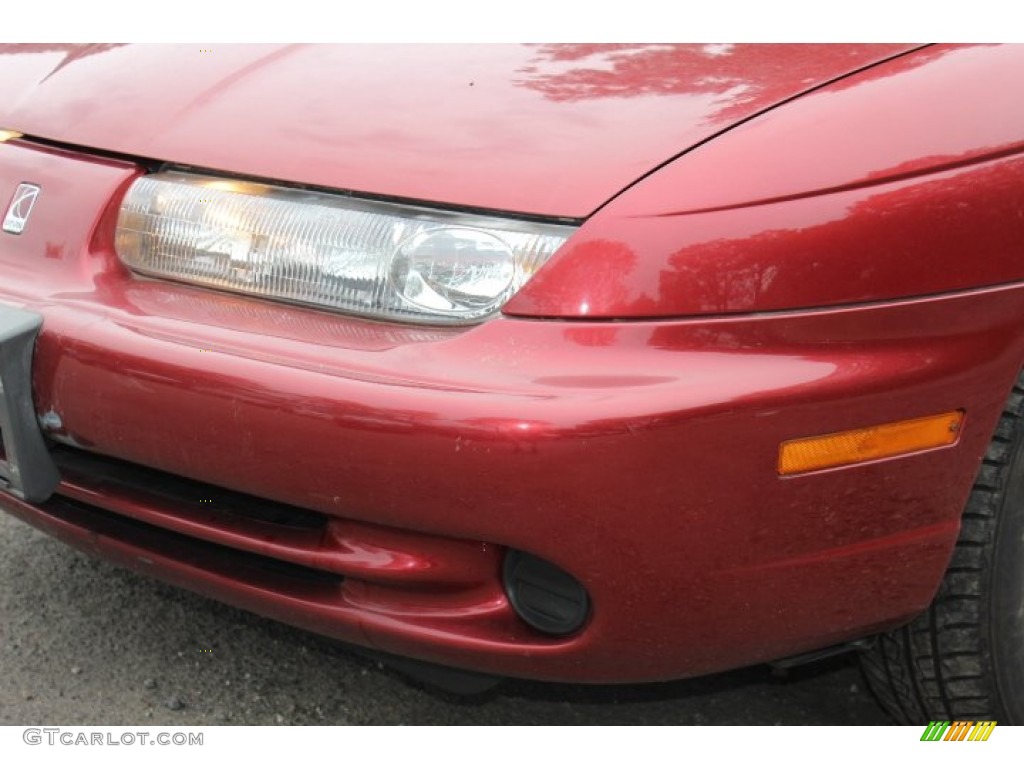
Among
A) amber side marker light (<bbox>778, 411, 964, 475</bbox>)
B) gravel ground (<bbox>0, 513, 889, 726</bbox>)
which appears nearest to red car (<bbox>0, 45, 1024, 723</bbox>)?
amber side marker light (<bbox>778, 411, 964, 475</bbox>)

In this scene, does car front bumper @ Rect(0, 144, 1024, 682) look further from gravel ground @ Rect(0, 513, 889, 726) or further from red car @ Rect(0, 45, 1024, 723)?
gravel ground @ Rect(0, 513, 889, 726)

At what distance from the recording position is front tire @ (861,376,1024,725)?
2.05m

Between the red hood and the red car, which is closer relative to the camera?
the red car

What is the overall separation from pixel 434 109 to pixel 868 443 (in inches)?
31.9

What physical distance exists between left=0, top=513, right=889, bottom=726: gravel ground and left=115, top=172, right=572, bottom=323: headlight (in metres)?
0.76

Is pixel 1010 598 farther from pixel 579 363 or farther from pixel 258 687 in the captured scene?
pixel 258 687

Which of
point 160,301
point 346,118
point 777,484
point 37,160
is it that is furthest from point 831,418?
point 37,160

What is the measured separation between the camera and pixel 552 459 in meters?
1.76

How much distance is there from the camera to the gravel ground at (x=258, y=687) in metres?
2.43

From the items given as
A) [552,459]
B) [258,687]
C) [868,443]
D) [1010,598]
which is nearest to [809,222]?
[868,443]
